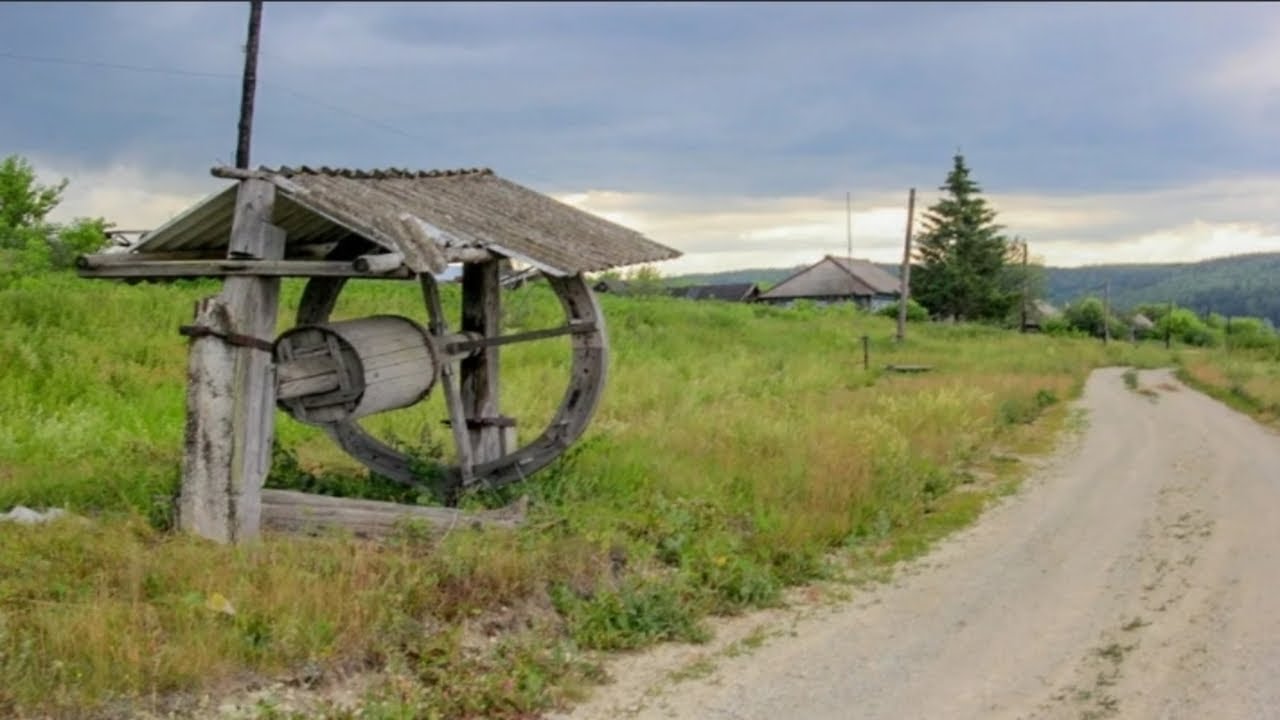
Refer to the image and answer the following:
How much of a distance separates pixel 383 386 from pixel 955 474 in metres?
7.84

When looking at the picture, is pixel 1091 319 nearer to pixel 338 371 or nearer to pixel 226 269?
pixel 338 371

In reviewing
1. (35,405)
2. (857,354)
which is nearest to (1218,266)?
(857,354)

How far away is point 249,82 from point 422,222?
49.3ft

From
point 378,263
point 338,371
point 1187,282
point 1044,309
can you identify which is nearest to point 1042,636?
point 378,263

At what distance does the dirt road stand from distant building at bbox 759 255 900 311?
2490 inches

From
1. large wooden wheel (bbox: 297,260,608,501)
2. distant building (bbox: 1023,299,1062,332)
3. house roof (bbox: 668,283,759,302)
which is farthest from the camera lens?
house roof (bbox: 668,283,759,302)

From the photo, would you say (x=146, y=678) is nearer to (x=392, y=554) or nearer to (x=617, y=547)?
(x=392, y=554)

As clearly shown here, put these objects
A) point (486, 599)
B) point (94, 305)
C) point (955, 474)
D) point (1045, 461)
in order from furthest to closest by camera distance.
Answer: point (94, 305), point (1045, 461), point (955, 474), point (486, 599)

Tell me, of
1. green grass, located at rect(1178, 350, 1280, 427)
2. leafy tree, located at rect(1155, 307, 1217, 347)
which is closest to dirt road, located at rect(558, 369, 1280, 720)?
green grass, located at rect(1178, 350, 1280, 427)

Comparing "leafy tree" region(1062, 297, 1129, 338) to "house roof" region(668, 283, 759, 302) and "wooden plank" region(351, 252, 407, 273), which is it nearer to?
"house roof" region(668, 283, 759, 302)

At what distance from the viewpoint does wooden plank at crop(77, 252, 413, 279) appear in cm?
743

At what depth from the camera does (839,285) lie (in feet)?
246

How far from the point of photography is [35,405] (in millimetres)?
13562

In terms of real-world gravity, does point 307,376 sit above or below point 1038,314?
below
